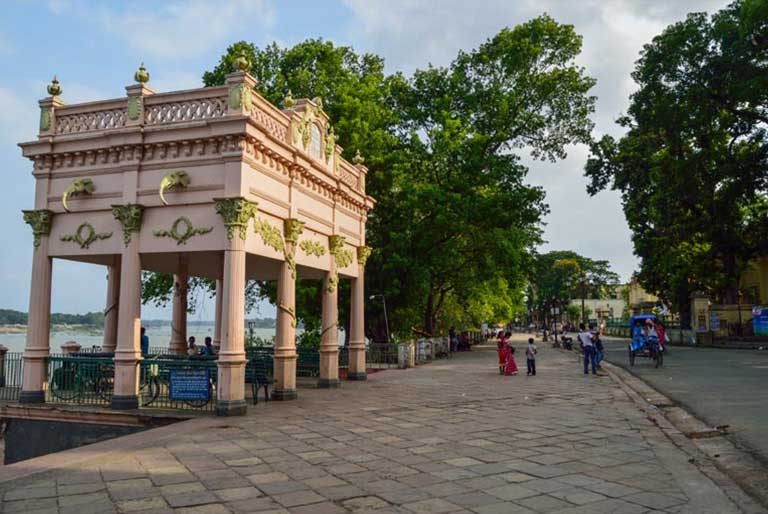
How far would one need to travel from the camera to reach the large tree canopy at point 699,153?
28.5 m

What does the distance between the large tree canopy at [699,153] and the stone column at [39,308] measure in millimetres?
28820

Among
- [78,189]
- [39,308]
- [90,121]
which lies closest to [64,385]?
[39,308]

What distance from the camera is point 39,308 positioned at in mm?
12992

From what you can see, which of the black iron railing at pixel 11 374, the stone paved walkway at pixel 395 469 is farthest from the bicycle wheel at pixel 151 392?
the black iron railing at pixel 11 374

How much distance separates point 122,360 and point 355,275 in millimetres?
8362

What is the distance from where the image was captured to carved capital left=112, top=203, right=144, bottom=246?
39.9ft

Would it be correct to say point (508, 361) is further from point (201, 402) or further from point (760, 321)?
point (760, 321)

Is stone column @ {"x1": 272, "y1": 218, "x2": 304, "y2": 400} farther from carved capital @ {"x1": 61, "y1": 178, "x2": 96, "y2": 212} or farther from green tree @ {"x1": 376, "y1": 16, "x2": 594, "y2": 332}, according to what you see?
green tree @ {"x1": 376, "y1": 16, "x2": 594, "y2": 332}

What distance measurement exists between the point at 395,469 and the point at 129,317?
7.63 m

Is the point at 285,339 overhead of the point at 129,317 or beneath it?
beneath

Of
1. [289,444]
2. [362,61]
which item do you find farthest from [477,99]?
[289,444]

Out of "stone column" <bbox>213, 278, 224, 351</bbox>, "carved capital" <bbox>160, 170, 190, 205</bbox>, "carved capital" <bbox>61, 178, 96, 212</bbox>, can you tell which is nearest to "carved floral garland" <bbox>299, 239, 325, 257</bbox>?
"carved capital" <bbox>160, 170, 190, 205</bbox>

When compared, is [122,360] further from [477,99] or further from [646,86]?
[646,86]

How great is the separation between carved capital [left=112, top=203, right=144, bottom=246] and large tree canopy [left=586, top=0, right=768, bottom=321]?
27.0 m
